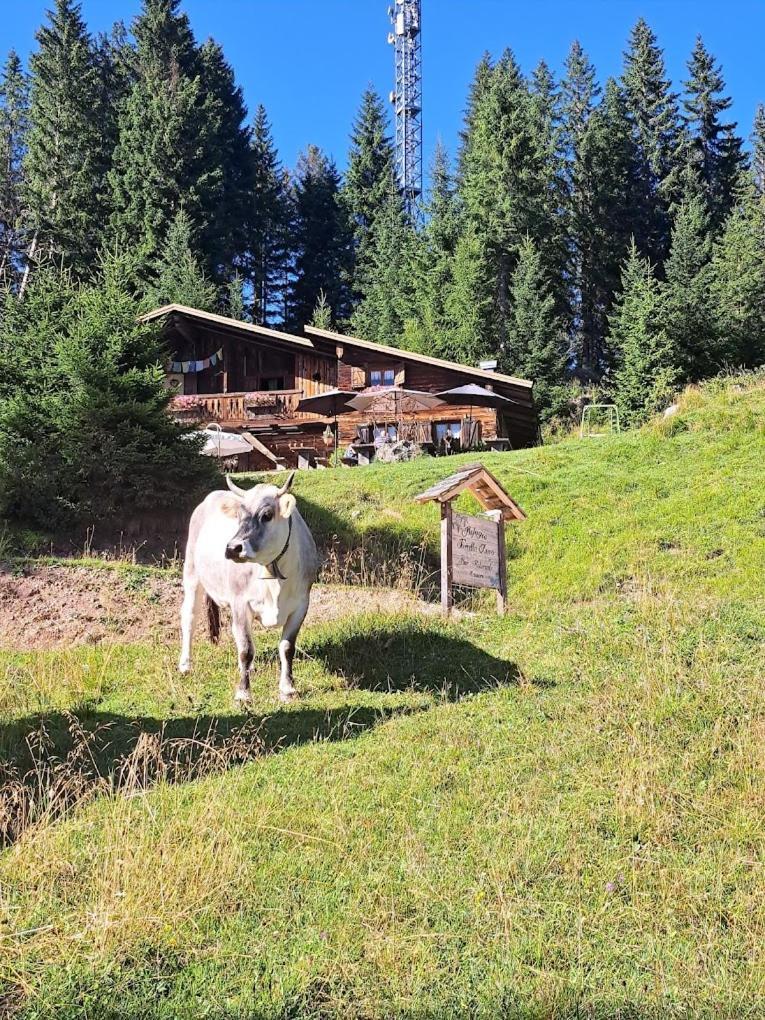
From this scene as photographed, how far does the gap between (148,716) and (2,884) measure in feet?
10.9

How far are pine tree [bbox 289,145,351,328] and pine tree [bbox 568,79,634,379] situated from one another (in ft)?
53.4

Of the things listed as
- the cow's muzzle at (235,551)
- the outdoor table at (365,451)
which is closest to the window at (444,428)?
the outdoor table at (365,451)

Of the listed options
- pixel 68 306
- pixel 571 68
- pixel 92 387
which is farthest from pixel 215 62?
pixel 92 387

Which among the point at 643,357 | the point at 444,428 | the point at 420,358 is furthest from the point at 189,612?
the point at 643,357

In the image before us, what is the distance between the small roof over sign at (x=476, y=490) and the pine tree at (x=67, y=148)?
41.9 meters

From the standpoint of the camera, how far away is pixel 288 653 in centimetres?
793

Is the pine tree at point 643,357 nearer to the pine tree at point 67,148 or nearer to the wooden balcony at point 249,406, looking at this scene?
the wooden balcony at point 249,406

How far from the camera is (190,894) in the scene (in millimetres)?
4129

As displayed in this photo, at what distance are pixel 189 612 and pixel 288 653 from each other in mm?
1924

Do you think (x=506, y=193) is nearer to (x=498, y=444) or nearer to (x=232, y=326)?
(x=232, y=326)

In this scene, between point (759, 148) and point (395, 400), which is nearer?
point (395, 400)

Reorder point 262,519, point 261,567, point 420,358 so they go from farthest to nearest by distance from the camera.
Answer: point 420,358
point 261,567
point 262,519

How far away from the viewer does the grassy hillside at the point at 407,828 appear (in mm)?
3584

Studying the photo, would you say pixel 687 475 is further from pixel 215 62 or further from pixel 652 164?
pixel 215 62
